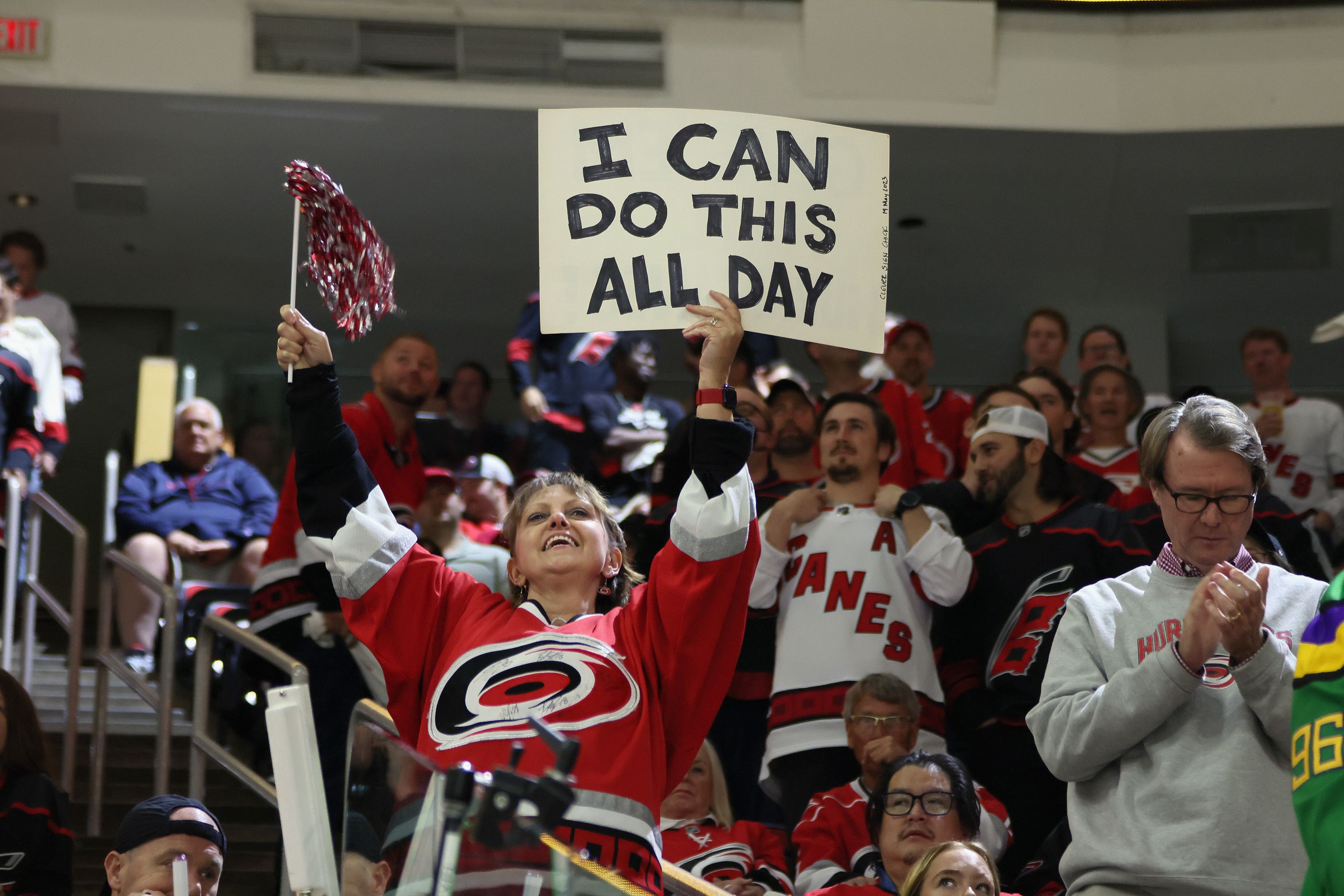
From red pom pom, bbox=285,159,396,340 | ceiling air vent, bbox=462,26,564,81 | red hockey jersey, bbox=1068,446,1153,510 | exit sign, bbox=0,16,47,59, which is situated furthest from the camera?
ceiling air vent, bbox=462,26,564,81

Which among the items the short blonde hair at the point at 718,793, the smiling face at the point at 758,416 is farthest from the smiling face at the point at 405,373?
the short blonde hair at the point at 718,793

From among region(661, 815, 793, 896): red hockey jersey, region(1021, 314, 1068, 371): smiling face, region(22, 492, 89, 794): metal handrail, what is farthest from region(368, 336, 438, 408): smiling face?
region(1021, 314, 1068, 371): smiling face

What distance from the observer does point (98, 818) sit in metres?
5.07

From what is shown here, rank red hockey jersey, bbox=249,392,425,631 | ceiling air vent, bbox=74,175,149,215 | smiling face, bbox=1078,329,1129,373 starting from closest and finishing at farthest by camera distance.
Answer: red hockey jersey, bbox=249,392,425,631 → smiling face, bbox=1078,329,1129,373 → ceiling air vent, bbox=74,175,149,215

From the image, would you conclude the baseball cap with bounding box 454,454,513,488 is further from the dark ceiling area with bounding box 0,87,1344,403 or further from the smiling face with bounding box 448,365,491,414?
the dark ceiling area with bounding box 0,87,1344,403

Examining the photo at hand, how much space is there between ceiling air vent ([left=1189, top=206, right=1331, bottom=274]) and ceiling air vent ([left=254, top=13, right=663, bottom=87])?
134 inches

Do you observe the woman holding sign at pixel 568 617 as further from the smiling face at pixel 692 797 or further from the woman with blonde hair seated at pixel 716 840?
the smiling face at pixel 692 797

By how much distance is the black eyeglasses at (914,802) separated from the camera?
346 centimetres

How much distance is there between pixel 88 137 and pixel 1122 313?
6.10 metres

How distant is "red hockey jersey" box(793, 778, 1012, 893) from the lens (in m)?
3.63

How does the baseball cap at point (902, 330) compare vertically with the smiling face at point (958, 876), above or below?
above

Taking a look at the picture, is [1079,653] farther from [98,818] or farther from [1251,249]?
[1251,249]

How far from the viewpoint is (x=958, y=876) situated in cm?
305

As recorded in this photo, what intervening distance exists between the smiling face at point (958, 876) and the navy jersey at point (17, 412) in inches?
163
